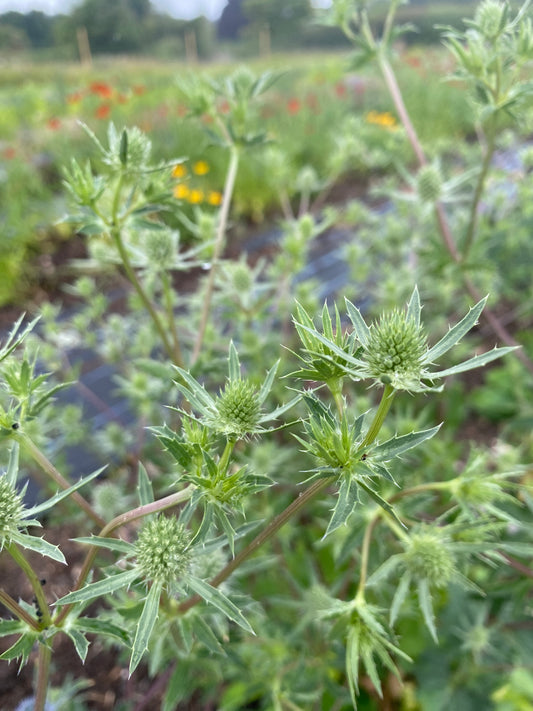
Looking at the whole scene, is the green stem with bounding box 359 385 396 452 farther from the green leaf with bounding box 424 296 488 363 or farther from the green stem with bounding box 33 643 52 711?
the green stem with bounding box 33 643 52 711

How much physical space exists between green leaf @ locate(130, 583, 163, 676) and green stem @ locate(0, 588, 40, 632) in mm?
217

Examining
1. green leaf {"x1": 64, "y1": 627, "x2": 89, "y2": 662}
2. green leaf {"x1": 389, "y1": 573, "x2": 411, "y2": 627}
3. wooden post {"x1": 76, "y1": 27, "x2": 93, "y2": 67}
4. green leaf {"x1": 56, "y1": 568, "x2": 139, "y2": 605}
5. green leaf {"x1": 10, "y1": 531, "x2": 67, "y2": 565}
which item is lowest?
green leaf {"x1": 389, "y1": 573, "x2": 411, "y2": 627}

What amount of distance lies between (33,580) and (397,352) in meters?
0.70

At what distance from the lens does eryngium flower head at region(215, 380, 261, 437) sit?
819 millimetres

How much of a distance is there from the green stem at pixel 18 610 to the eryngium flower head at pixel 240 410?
439 millimetres

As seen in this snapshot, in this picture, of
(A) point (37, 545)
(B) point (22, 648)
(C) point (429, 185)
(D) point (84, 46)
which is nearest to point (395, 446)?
(A) point (37, 545)

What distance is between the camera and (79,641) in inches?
32.9

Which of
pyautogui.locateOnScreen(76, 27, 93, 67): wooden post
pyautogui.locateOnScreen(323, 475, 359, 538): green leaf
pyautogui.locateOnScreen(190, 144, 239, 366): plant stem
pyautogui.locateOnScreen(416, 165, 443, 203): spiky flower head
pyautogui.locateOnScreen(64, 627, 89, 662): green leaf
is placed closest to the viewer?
pyautogui.locateOnScreen(323, 475, 359, 538): green leaf

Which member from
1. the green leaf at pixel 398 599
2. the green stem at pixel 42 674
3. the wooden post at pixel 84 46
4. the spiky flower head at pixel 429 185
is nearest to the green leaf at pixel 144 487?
the green stem at pixel 42 674

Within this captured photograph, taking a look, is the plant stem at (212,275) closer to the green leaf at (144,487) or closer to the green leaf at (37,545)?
the green leaf at (144,487)

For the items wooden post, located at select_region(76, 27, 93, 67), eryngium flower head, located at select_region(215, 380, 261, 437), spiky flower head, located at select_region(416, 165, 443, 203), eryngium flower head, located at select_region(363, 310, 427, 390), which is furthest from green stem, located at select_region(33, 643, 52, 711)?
wooden post, located at select_region(76, 27, 93, 67)

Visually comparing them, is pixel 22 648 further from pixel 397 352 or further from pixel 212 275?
pixel 212 275

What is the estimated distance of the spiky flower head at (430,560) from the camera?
1.04m

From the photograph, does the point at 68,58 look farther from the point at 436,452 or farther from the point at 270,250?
the point at 436,452
